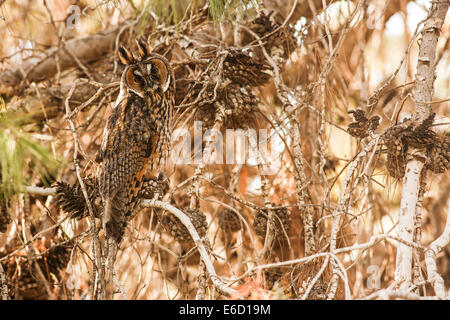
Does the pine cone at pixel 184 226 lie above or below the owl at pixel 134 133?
below

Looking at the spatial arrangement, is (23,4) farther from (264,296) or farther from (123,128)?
(264,296)

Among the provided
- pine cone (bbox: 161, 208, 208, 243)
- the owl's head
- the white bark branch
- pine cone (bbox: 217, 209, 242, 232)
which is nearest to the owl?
the owl's head

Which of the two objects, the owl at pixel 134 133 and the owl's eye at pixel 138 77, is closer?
the owl at pixel 134 133

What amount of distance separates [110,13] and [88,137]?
2.45 feet

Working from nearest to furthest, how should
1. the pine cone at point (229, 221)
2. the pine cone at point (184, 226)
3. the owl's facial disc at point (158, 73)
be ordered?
the pine cone at point (184, 226) → the owl's facial disc at point (158, 73) → the pine cone at point (229, 221)

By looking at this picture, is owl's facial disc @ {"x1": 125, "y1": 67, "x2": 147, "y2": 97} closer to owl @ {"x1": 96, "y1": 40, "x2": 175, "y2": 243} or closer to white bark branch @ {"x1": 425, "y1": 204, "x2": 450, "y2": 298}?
owl @ {"x1": 96, "y1": 40, "x2": 175, "y2": 243}

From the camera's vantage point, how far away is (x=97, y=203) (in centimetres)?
160

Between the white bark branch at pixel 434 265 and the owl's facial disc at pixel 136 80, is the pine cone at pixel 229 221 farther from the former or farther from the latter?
the white bark branch at pixel 434 265

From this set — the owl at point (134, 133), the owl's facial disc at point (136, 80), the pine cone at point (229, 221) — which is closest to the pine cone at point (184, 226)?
the owl at point (134, 133)

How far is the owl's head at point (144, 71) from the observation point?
1.73m

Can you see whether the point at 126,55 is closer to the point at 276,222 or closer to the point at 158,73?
the point at 158,73

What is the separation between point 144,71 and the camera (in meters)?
1.76
